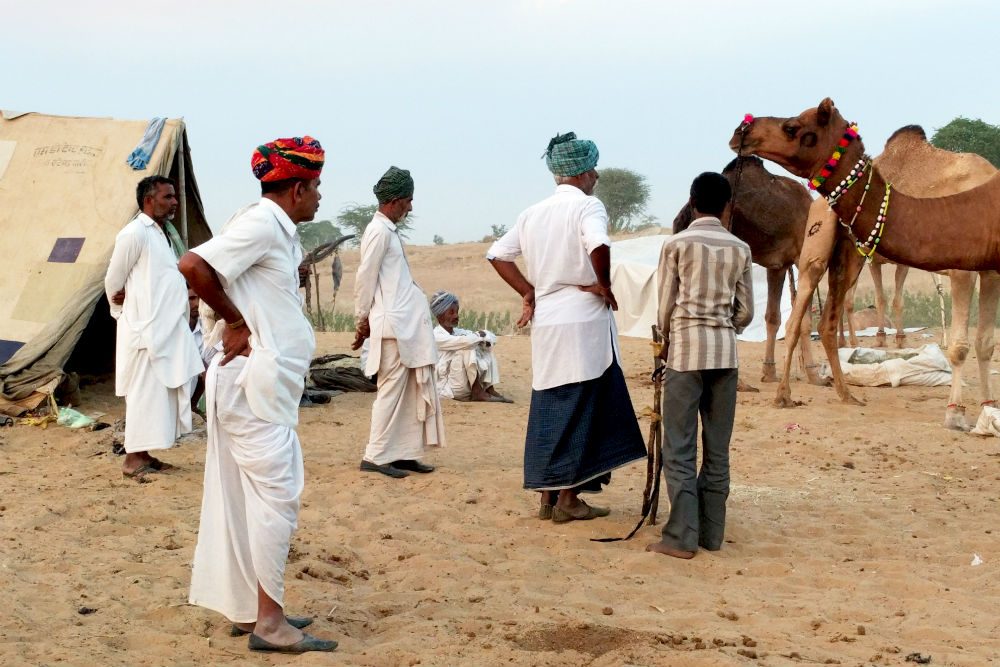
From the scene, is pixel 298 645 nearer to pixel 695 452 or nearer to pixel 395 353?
pixel 695 452

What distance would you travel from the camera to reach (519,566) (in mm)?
5137

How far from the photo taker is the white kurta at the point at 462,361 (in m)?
10.6

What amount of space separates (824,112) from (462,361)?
16.8 feet

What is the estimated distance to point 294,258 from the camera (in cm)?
397

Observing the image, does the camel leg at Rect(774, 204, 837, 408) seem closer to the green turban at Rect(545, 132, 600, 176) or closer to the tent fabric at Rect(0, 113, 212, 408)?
the green turban at Rect(545, 132, 600, 176)

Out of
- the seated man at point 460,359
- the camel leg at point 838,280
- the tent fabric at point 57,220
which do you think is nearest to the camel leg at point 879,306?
the camel leg at point 838,280

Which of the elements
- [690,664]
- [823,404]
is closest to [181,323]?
[690,664]

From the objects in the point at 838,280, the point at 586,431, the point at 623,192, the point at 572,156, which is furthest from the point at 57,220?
the point at 623,192

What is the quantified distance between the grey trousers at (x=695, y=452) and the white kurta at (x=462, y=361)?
17.4 feet

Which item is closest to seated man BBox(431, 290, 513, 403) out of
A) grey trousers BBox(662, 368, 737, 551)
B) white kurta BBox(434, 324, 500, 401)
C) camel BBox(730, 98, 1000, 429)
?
white kurta BBox(434, 324, 500, 401)

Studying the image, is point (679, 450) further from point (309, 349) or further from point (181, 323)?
point (181, 323)

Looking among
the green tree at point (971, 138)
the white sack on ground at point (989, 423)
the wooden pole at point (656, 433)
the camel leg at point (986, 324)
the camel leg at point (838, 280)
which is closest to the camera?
the wooden pole at point (656, 433)

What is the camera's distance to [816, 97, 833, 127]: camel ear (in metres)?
6.34

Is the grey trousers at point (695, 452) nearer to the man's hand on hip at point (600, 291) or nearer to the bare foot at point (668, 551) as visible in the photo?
the bare foot at point (668, 551)
